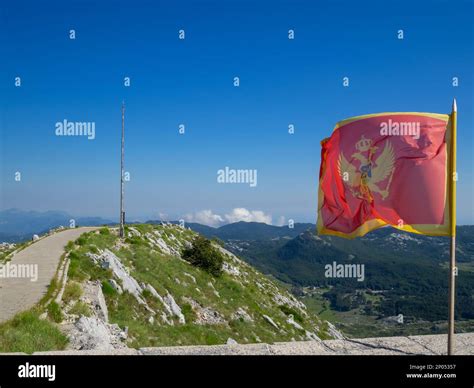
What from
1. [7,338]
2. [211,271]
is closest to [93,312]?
[7,338]

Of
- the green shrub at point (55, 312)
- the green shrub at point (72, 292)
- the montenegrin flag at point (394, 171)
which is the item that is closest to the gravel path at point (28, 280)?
the green shrub at point (55, 312)

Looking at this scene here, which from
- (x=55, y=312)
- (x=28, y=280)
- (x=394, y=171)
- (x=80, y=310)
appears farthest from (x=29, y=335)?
(x=394, y=171)

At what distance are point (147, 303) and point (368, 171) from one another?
1586cm

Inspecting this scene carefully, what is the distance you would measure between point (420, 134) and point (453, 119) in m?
0.53

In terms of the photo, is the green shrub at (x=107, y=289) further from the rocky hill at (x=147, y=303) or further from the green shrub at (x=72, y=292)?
the green shrub at (x=72, y=292)

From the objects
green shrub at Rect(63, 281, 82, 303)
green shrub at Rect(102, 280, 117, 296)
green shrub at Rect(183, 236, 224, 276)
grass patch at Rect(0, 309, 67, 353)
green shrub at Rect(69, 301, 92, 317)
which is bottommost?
green shrub at Rect(183, 236, 224, 276)

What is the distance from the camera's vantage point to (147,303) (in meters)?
19.5

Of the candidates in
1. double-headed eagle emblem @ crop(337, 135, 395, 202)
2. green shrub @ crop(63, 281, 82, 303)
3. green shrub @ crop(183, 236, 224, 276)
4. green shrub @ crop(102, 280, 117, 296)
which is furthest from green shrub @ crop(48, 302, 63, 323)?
green shrub @ crop(183, 236, 224, 276)

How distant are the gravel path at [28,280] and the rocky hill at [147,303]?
74 cm

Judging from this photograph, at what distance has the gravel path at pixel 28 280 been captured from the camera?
11938mm

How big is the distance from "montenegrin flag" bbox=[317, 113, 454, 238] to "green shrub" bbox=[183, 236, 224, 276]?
29.7m

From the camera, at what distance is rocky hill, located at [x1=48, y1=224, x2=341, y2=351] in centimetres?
1249

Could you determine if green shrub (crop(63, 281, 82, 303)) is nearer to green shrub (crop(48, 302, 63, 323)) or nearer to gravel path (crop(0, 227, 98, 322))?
gravel path (crop(0, 227, 98, 322))

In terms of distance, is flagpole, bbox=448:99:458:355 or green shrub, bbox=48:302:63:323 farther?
green shrub, bbox=48:302:63:323
